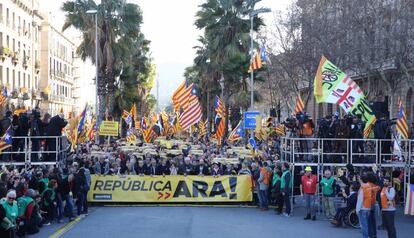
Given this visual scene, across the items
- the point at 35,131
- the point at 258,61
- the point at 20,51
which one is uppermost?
the point at 20,51

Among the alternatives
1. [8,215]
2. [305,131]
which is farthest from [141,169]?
[8,215]

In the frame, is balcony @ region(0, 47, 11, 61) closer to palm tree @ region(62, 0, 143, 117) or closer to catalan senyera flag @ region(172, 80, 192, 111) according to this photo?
palm tree @ region(62, 0, 143, 117)

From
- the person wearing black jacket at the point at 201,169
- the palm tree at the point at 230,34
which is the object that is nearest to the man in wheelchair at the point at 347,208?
the person wearing black jacket at the point at 201,169

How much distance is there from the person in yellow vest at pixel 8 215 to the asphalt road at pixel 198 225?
2.37 metres

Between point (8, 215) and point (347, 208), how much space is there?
8.75 metres

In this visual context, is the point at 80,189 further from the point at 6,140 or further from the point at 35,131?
the point at 35,131

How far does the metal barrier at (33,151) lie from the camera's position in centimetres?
1706

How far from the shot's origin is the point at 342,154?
57.6 ft

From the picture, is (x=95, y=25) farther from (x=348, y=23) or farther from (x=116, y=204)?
(x=116, y=204)

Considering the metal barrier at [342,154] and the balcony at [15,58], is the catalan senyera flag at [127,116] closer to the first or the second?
the metal barrier at [342,154]

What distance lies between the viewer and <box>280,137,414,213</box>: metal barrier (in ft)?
57.4

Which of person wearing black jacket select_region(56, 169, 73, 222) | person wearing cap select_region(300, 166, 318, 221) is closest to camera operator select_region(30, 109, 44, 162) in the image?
person wearing black jacket select_region(56, 169, 73, 222)

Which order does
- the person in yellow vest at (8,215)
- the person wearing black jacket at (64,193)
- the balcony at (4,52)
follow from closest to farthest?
the person in yellow vest at (8,215)
the person wearing black jacket at (64,193)
the balcony at (4,52)

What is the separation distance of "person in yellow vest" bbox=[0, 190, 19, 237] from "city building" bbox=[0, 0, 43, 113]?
3973cm
